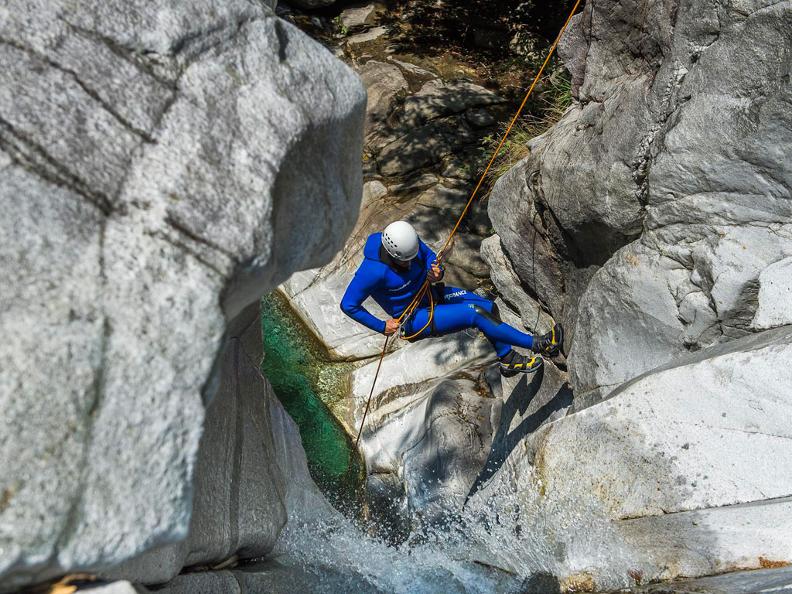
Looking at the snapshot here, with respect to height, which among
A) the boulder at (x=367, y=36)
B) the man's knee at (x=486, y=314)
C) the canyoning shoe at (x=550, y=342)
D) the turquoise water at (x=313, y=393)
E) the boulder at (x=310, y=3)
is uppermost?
the boulder at (x=310, y=3)

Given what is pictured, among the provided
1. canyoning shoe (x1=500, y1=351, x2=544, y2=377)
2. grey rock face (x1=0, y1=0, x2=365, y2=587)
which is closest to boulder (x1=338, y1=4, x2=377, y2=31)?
canyoning shoe (x1=500, y1=351, x2=544, y2=377)

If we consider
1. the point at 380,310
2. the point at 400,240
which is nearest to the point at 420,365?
the point at 380,310

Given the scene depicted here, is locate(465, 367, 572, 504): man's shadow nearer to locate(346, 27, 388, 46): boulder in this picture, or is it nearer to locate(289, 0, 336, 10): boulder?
locate(346, 27, 388, 46): boulder

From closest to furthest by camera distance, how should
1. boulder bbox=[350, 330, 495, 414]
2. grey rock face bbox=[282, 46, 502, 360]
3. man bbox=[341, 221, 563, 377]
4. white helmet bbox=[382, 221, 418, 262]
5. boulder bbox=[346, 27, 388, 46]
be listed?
white helmet bbox=[382, 221, 418, 262]
man bbox=[341, 221, 563, 377]
boulder bbox=[350, 330, 495, 414]
grey rock face bbox=[282, 46, 502, 360]
boulder bbox=[346, 27, 388, 46]

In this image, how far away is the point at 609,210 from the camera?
18.0 ft

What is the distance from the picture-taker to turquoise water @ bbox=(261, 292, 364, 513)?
685 centimetres

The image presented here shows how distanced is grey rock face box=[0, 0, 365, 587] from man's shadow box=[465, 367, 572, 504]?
3955 millimetres

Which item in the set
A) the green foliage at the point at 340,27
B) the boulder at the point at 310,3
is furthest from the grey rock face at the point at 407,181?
the boulder at the point at 310,3

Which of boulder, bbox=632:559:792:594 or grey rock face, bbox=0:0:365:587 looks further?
boulder, bbox=632:559:792:594

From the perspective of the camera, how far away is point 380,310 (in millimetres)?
7785

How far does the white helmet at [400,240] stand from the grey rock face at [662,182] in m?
1.28

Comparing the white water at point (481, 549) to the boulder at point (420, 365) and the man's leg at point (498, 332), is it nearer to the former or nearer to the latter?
the man's leg at point (498, 332)

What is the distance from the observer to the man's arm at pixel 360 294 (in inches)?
243

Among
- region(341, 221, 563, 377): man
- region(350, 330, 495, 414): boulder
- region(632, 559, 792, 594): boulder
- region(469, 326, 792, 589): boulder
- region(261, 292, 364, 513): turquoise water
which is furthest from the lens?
region(350, 330, 495, 414): boulder
